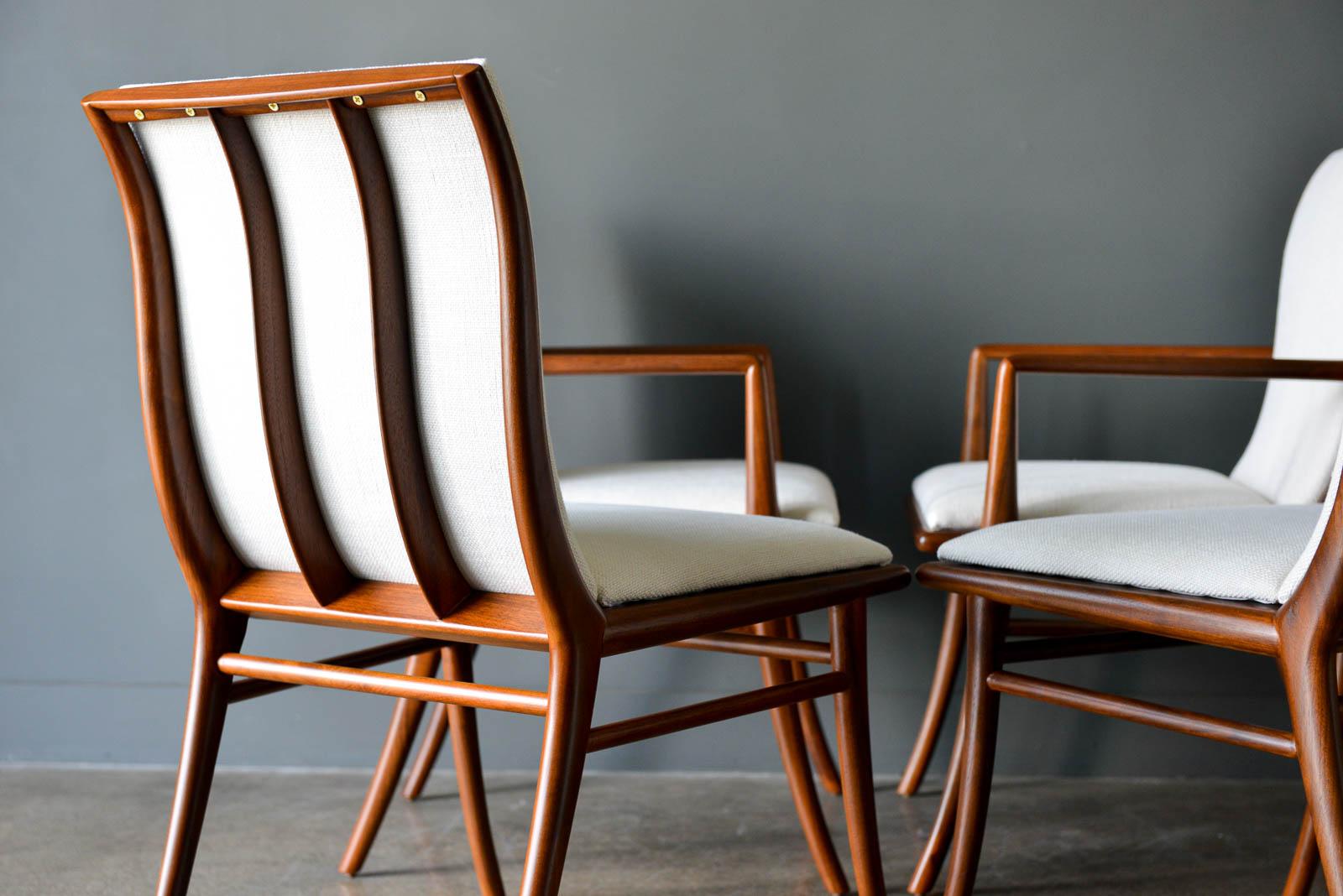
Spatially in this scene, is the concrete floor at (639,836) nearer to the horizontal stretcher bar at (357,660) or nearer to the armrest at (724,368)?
the horizontal stretcher bar at (357,660)

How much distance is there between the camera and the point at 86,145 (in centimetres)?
207

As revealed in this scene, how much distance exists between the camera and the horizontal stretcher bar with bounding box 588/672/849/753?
0.97 metres

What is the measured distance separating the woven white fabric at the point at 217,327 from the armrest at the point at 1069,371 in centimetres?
75

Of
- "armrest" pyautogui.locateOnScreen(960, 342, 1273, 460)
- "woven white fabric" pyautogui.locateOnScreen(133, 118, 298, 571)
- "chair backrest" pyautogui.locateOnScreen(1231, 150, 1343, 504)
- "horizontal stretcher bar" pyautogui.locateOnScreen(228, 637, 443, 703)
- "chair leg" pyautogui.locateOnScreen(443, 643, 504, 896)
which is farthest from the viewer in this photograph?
"armrest" pyautogui.locateOnScreen(960, 342, 1273, 460)

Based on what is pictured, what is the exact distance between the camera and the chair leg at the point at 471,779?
4.60ft

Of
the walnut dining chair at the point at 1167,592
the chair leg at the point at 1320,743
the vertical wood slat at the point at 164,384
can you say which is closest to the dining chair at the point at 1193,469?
the walnut dining chair at the point at 1167,592

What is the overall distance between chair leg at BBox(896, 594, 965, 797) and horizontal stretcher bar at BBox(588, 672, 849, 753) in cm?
61

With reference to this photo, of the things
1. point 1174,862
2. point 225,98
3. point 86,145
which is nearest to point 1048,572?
point 1174,862

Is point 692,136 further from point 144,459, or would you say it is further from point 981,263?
point 144,459

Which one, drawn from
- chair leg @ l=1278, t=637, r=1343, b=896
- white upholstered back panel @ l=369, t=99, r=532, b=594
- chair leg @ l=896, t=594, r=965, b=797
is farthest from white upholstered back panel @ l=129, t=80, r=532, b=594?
chair leg @ l=896, t=594, r=965, b=797

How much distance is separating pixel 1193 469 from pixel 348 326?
123cm

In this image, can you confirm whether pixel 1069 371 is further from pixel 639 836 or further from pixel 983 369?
pixel 639 836

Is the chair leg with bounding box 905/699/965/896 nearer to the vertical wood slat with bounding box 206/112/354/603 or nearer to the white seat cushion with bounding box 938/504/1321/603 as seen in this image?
the white seat cushion with bounding box 938/504/1321/603

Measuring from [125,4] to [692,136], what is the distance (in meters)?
0.98
